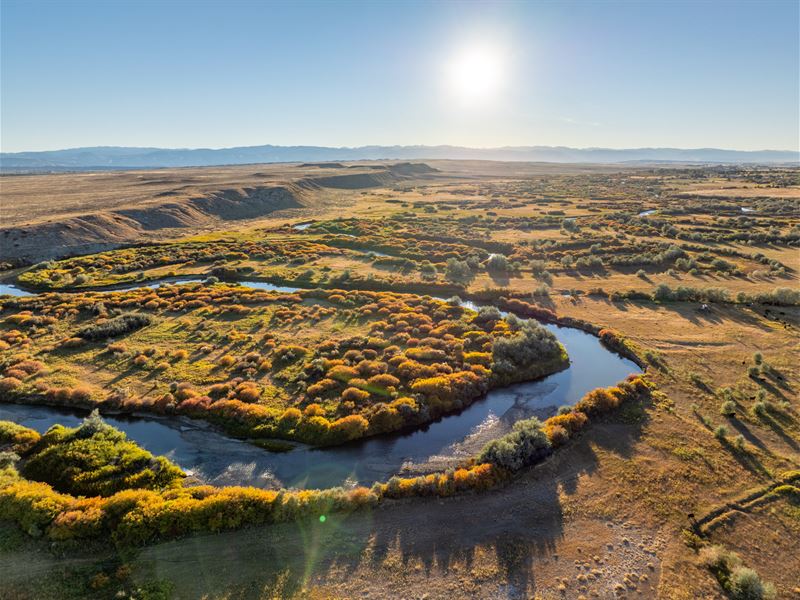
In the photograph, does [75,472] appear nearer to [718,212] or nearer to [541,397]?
[541,397]

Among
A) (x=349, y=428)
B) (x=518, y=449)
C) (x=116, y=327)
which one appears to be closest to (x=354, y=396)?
(x=349, y=428)

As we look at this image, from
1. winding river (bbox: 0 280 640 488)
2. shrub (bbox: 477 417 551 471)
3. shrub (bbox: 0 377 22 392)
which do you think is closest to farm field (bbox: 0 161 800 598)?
shrub (bbox: 477 417 551 471)

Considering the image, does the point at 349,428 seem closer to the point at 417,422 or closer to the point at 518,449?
the point at 417,422

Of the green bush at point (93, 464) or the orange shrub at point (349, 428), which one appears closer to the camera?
the green bush at point (93, 464)

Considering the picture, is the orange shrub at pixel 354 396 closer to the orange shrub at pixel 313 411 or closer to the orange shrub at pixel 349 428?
the orange shrub at pixel 313 411

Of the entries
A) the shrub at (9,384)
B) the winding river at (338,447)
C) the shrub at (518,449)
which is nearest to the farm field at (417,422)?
the shrub at (518,449)
